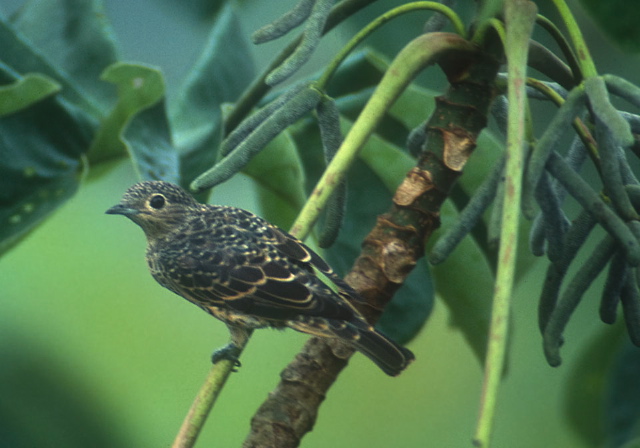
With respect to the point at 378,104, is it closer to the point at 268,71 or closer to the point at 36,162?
the point at 268,71

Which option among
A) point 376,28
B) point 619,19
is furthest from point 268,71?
point 619,19

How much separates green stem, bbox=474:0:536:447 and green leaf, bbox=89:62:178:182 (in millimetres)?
385

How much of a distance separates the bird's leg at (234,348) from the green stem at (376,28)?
202mm

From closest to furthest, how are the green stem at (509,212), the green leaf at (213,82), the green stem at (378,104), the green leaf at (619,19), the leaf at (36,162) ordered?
the green stem at (509,212)
the green stem at (378,104)
the green leaf at (619,19)
the leaf at (36,162)
the green leaf at (213,82)

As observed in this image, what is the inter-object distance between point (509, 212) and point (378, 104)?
128 mm

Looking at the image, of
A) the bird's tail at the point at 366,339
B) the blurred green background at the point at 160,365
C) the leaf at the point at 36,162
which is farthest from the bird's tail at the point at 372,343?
the leaf at the point at 36,162

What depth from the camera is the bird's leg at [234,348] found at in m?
0.44

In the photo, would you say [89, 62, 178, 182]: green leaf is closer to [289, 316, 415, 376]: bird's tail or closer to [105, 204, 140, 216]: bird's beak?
[105, 204, 140, 216]: bird's beak

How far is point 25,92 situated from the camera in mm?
741

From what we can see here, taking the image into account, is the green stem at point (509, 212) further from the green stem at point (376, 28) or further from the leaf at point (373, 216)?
the leaf at point (373, 216)

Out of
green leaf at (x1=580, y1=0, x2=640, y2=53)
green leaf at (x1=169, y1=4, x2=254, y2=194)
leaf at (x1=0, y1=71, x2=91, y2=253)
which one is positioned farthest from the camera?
green leaf at (x1=169, y1=4, x2=254, y2=194)

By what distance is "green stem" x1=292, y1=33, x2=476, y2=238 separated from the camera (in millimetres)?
421

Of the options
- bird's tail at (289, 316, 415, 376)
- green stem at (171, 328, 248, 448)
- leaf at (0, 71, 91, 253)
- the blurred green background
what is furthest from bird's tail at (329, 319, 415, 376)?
leaf at (0, 71, 91, 253)

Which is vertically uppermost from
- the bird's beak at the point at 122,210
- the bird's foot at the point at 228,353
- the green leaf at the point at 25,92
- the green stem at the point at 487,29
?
the green stem at the point at 487,29
